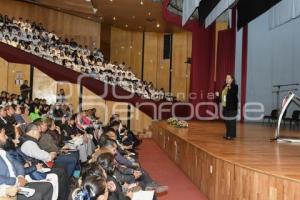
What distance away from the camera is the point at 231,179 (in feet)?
12.6

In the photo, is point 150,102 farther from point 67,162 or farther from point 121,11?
point 67,162

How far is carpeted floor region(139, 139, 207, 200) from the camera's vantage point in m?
4.83

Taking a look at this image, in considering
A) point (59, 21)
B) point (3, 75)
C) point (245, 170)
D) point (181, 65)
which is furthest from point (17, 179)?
point (181, 65)

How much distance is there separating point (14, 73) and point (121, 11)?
208 inches

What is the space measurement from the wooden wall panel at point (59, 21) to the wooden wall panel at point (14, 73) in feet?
15.3

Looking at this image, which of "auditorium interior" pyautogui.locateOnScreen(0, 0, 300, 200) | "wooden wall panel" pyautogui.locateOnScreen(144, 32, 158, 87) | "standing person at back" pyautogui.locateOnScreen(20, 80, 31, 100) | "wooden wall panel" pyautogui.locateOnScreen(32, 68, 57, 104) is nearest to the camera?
"auditorium interior" pyautogui.locateOnScreen(0, 0, 300, 200)

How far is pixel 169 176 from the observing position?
5973mm

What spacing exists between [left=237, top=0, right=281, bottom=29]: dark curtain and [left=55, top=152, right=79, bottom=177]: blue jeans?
5.11m

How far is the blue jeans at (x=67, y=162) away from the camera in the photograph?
4.21 m

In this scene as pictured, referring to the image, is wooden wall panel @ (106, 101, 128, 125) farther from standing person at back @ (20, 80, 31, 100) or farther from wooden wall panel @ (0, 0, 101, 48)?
wooden wall panel @ (0, 0, 101, 48)

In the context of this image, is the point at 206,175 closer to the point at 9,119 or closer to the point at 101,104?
the point at 9,119

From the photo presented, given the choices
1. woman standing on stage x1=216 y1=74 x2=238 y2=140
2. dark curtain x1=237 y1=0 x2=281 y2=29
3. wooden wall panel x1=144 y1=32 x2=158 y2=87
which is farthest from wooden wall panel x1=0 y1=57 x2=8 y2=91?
wooden wall panel x1=144 y1=32 x2=158 y2=87

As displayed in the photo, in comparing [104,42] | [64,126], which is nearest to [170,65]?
[104,42]

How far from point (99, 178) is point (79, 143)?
3323 millimetres
